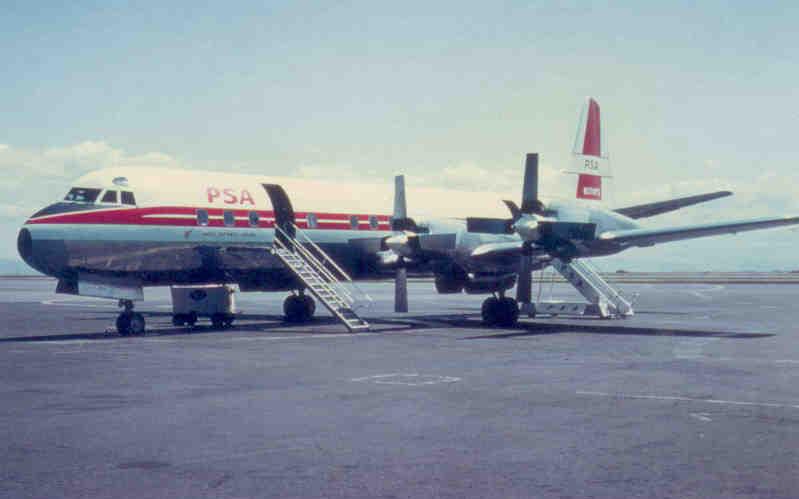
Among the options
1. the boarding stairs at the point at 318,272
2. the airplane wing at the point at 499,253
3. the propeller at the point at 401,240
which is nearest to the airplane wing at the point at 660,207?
the airplane wing at the point at 499,253

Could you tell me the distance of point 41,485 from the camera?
7.53 metres

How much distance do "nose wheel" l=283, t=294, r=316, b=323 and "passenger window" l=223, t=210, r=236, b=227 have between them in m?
5.17

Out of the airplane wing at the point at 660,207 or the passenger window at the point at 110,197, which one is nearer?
the passenger window at the point at 110,197

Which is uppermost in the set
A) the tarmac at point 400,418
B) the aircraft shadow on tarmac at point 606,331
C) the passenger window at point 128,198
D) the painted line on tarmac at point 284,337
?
the passenger window at point 128,198

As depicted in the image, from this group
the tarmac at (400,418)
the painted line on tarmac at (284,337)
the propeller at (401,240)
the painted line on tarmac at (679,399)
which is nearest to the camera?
the tarmac at (400,418)

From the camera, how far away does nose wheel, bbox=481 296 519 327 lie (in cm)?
2814

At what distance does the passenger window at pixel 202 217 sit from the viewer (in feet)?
83.8

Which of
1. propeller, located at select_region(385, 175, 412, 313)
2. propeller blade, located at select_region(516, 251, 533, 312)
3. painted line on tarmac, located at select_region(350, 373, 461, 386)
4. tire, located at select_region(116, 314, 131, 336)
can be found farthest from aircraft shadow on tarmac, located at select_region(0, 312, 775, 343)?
painted line on tarmac, located at select_region(350, 373, 461, 386)

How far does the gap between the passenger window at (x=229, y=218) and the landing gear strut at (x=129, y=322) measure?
3.75m

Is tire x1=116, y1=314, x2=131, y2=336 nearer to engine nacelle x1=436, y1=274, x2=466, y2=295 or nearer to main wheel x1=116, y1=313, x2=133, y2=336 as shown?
main wheel x1=116, y1=313, x2=133, y2=336

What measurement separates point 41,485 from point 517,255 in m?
20.5

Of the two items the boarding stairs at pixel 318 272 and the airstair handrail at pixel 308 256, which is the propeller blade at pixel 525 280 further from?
the airstair handrail at pixel 308 256

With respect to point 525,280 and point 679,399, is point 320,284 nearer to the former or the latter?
point 525,280

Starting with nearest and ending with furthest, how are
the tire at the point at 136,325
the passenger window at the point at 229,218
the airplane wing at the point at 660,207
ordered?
the tire at the point at 136,325, the passenger window at the point at 229,218, the airplane wing at the point at 660,207
